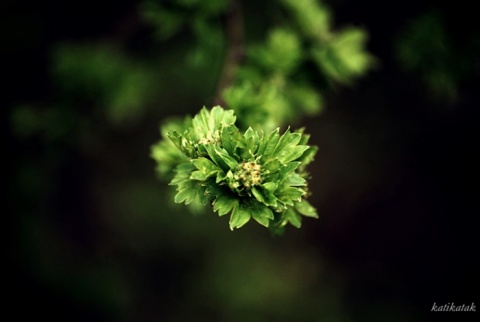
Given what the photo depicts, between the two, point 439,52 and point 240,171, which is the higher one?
point 439,52

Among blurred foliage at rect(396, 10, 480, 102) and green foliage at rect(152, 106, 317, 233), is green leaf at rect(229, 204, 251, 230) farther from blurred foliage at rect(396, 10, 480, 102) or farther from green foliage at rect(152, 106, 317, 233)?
blurred foliage at rect(396, 10, 480, 102)

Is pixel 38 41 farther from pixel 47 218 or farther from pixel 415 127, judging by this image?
pixel 415 127

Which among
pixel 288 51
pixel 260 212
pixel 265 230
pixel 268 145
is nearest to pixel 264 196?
pixel 260 212

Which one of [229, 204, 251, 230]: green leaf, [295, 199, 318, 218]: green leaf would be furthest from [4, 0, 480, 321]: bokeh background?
[229, 204, 251, 230]: green leaf

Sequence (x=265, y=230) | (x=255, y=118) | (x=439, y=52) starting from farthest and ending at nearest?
1. (x=265, y=230)
2. (x=439, y=52)
3. (x=255, y=118)

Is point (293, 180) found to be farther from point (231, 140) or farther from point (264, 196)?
point (231, 140)
